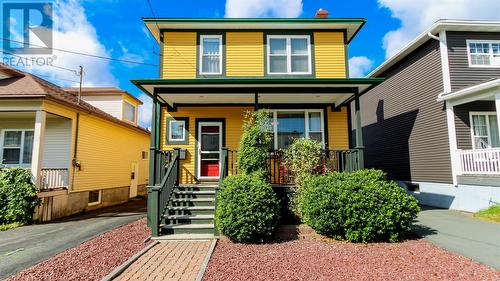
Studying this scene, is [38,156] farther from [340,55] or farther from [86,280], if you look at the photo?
[340,55]

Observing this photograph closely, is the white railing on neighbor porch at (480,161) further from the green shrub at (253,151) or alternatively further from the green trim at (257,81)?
the green shrub at (253,151)

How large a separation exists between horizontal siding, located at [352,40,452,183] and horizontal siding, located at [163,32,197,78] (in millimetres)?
10173

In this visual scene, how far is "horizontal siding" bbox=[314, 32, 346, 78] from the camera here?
10539 mm

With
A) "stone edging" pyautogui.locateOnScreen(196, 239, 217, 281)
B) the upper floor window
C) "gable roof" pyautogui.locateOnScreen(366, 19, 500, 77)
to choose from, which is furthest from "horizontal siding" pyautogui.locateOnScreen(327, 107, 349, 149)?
"stone edging" pyautogui.locateOnScreen(196, 239, 217, 281)

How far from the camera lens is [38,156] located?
A: 9.60 metres

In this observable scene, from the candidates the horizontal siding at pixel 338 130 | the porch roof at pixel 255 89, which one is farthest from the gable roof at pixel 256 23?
the horizontal siding at pixel 338 130

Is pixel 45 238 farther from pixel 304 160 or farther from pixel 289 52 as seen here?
pixel 289 52

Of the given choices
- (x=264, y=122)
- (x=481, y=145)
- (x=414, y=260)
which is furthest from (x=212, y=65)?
(x=481, y=145)

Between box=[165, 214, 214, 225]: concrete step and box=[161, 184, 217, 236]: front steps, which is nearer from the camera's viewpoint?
box=[161, 184, 217, 236]: front steps

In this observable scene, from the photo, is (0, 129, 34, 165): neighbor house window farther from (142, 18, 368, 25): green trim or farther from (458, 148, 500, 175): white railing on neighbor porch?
(458, 148, 500, 175): white railing on neighbor porch

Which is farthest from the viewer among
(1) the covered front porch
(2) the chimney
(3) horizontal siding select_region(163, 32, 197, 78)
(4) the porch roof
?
(2) the chimney

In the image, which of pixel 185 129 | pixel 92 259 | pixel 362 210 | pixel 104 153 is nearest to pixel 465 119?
pixel 362 210

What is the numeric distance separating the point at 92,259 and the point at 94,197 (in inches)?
353

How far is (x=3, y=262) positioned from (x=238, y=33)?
32.1 ft
